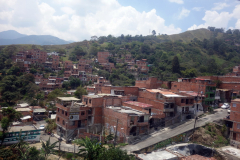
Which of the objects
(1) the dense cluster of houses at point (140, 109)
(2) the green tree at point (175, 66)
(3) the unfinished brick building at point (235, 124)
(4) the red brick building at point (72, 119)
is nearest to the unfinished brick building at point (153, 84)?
(1) the dense cluster of houses at point (140, 109)

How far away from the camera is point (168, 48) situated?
95000mm

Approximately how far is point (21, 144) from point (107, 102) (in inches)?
511

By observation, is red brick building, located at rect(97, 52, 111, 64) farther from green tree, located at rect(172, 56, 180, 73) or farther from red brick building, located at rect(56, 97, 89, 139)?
red brick building, located at rect(56, 97, 89, 139)

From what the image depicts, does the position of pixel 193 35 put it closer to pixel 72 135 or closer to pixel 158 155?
pixel 72 135

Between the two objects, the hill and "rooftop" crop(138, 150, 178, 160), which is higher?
the hill

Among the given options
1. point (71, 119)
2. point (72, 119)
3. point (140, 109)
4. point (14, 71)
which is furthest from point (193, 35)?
point (71, 119)

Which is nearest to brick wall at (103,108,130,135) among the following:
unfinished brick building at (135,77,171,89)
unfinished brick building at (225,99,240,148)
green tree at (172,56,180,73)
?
unfinished brick building at (225,99,240,148)

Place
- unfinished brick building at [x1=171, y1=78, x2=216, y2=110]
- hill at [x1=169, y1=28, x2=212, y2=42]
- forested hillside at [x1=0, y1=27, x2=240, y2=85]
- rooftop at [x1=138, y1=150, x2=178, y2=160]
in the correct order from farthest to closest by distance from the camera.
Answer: hill at [x1=169, y1=28, x2=212, y2=42] < forested hillside at [x1=0, y1=27, x2=240, y2=85] < unfinished brick building at [x1=171, y1=78, x2=216, y2=110] < rooftop at [x1=138, y1=150, x2=178, y2=160]

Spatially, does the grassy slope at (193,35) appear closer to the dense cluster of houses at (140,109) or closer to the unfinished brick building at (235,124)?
the dense cluster of houses at (140,109)

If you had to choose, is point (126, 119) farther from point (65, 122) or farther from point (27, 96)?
point (27, 96)

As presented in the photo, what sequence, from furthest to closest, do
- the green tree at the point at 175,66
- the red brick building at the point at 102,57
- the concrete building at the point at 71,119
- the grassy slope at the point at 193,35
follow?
the grassy slope at the point at 193,35, the red brick building at the point at 102,57, the green tree at the point at 175,66, the concrete building at the point at 71,119

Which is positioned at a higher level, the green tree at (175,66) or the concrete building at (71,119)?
the green tree at (175,66)

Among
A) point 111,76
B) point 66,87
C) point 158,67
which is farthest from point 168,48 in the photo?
point 66,87

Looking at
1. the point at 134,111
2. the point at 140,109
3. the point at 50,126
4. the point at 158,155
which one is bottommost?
the point at 50,126
